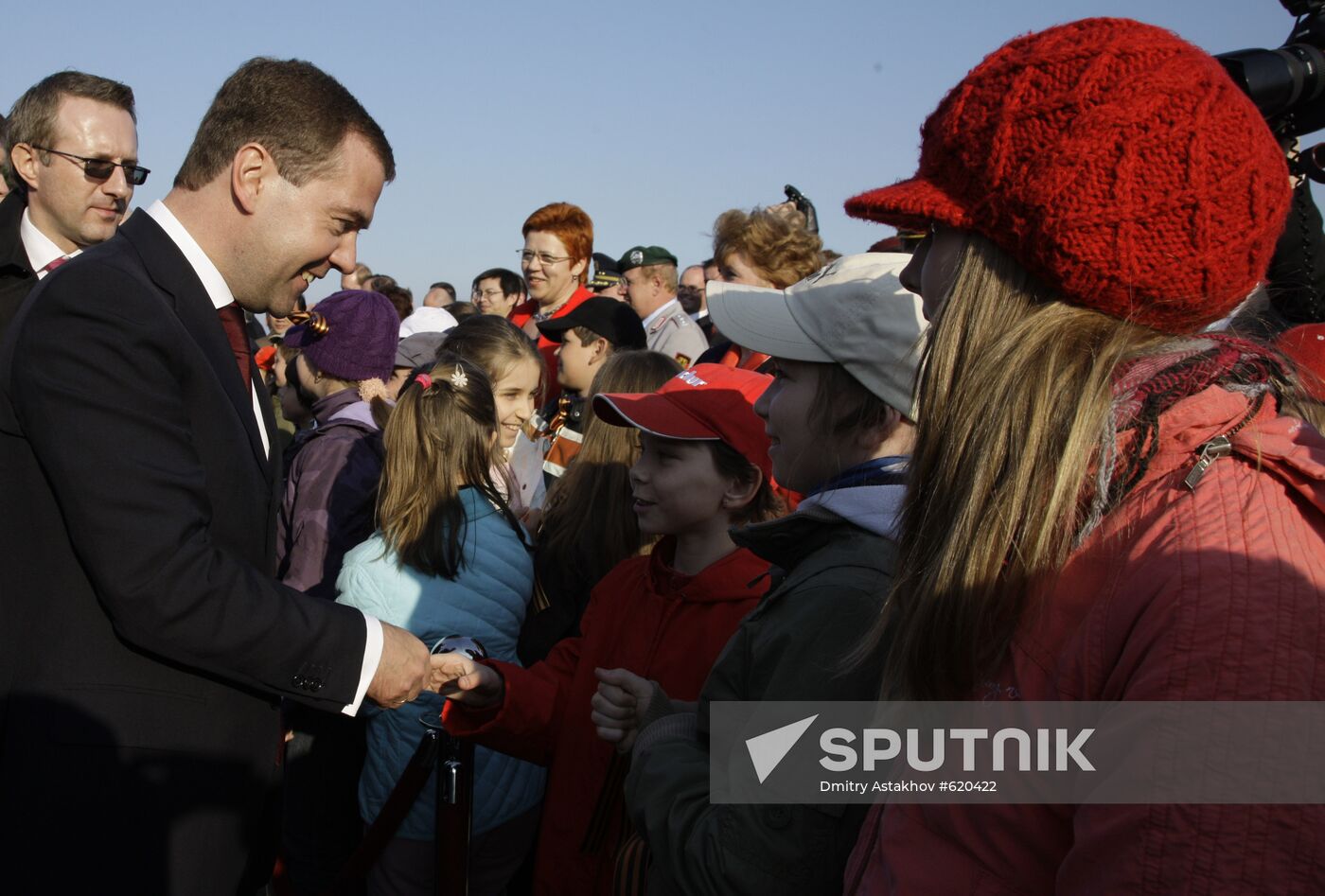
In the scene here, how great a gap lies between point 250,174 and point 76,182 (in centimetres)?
259

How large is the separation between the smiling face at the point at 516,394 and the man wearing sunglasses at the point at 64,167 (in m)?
1.84

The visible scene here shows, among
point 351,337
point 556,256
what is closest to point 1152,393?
point 351,337

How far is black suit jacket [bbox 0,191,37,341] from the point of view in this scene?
389 centimetres

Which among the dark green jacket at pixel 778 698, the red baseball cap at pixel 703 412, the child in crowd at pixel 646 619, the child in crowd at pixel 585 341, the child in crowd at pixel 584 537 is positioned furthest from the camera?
the child in crowd at pixel 585 341

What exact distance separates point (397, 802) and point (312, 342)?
8.54 feet

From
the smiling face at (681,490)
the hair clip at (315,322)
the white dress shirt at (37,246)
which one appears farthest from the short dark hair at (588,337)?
the smiling face at (681,490)

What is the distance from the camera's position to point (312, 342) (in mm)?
4809

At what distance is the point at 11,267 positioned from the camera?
4.03 m

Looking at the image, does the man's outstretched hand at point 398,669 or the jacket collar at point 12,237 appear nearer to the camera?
the man's outstretched hand at point 398,669

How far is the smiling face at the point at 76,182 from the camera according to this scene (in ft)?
14.4

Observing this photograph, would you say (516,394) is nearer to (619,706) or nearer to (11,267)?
(11,267)

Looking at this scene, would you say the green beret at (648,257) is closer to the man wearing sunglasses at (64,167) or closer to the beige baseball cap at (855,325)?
the man wearing sunglasses at (64,167)

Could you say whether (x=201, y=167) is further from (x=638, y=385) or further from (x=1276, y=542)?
(x=1276, y=542)

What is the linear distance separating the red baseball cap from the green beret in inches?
193
